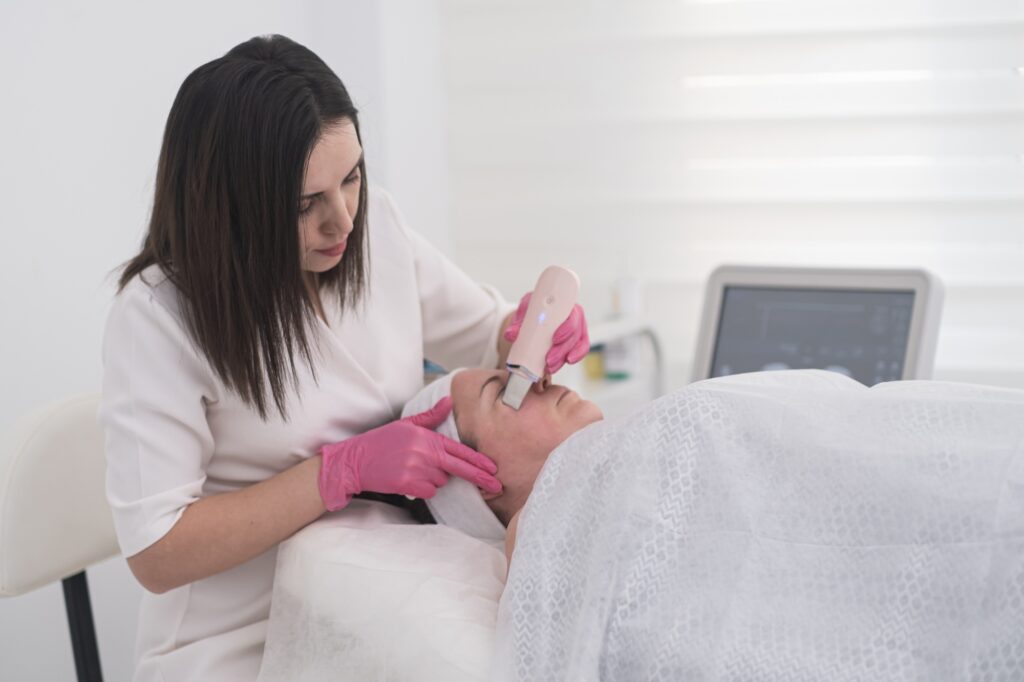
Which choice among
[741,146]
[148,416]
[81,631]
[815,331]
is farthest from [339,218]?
[741,146]

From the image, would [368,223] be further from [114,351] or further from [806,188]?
[806,188]

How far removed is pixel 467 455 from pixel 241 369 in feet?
0.96

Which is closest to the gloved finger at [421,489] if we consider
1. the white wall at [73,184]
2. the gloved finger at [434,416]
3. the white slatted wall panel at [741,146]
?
the gloved finger at [434,416]

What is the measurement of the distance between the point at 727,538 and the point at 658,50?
1.57 metres

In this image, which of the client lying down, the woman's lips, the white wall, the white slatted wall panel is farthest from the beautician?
the white slatted wall panel

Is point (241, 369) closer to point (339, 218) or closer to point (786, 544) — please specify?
point (339, 218)

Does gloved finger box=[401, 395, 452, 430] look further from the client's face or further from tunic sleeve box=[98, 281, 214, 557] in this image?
tunic sleeve box=[98, 281, 214, 557]

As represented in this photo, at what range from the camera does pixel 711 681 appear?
2.59ft

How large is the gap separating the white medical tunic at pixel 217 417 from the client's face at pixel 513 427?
14 centimetres

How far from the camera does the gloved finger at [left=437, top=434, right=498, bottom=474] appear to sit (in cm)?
120

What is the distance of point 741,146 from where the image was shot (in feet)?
7.06

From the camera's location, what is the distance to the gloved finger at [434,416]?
1262 mm

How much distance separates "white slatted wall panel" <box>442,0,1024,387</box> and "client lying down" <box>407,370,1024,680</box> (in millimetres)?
1274

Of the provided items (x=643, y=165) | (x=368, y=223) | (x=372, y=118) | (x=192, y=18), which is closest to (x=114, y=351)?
(x=368, y=223)
